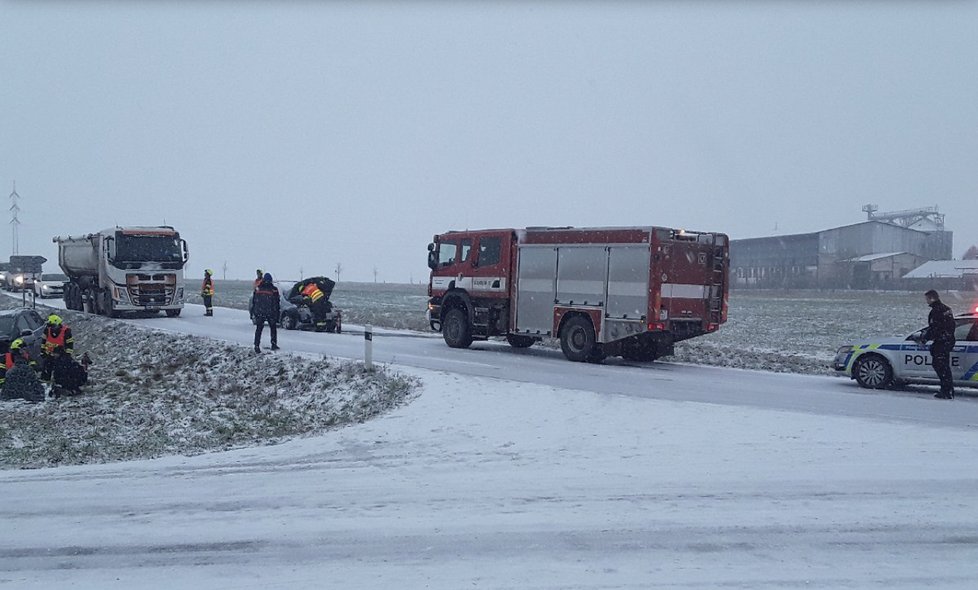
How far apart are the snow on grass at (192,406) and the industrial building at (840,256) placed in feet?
246

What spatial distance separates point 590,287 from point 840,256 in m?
77.5

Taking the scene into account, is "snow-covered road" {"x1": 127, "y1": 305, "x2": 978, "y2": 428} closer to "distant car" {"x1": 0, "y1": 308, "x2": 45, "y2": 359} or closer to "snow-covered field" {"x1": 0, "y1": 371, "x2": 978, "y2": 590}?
"snow-covered field" {"x1": 0, "y1": 371, "x2": 978, "y2": 590}

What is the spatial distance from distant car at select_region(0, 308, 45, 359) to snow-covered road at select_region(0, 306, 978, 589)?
11.2 meters

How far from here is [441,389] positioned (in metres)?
14.0

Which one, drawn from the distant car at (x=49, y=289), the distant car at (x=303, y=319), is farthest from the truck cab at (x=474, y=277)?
the distant car at (x=49, y=289)

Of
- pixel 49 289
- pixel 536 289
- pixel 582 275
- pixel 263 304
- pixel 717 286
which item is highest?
pixel 582 275

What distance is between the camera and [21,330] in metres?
18.8

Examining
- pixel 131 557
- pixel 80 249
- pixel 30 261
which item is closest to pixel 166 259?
pixel 80 249

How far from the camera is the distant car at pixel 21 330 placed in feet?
60.1

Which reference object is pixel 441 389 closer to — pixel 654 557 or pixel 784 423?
pixel 784 423

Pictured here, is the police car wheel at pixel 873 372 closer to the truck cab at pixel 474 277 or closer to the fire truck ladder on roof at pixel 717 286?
the fire truck ladder on roof at pixel 717 286

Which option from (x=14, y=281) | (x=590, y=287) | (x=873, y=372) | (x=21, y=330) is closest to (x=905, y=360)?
(x=873, y=372)

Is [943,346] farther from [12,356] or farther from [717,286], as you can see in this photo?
[12,356]

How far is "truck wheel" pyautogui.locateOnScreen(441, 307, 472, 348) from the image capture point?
2203 centimetres
